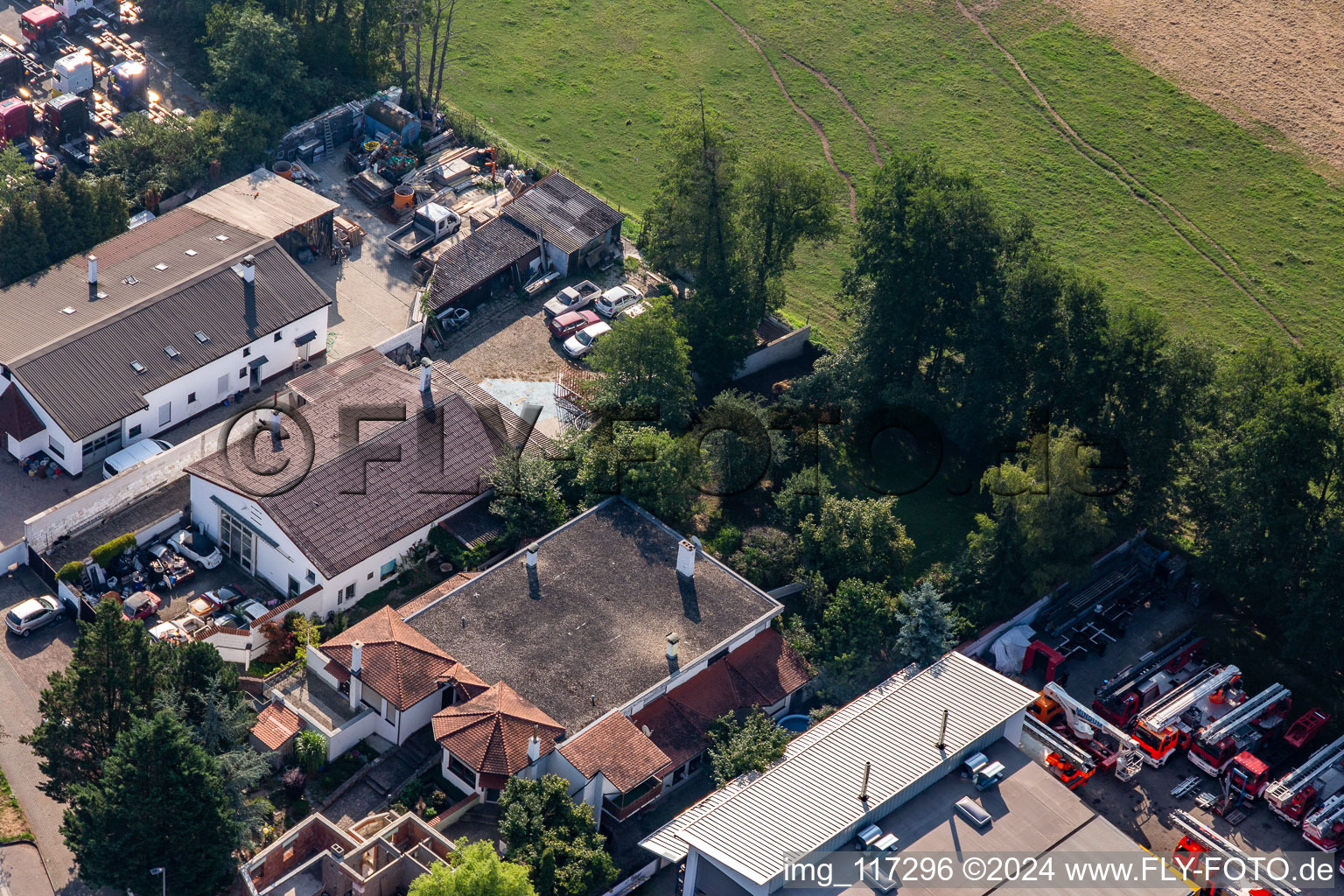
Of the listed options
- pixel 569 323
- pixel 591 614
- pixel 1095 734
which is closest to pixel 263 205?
pixel 569 323

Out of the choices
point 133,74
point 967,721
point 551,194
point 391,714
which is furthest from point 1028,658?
point 133,74

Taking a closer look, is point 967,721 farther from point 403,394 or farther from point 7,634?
point 7,634

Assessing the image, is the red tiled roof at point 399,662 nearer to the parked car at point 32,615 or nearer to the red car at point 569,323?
the parked car at point 32,615

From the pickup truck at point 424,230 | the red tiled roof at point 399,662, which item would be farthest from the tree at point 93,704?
the pickup truck at point 424,230

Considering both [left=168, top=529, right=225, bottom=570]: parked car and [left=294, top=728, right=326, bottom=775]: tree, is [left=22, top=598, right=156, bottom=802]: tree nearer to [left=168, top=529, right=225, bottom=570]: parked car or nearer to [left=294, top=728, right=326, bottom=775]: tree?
[left=294, top=728, right=326, bottom=775]: tree

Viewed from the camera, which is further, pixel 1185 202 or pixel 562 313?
pixel 1185 202
